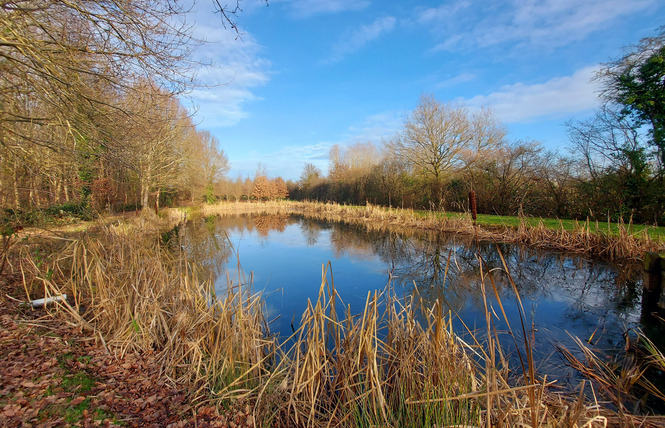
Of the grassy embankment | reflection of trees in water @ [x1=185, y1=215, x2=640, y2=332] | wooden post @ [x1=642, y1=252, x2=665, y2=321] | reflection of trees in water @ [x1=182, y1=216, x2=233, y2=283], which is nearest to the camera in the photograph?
the grassy embankment

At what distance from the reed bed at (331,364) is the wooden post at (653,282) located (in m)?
2.82

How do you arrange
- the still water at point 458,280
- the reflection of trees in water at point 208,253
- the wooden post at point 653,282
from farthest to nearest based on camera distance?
the reflection of trees in water at point 208,253
the wooden post at point 653,282
the still water at point 458,280

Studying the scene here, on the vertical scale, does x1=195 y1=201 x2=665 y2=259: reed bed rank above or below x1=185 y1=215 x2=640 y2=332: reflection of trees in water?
→ above

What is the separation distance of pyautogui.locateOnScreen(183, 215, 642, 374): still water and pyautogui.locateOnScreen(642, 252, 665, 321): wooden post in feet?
0.43

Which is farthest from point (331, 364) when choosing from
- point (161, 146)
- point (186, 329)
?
point (161, 146)

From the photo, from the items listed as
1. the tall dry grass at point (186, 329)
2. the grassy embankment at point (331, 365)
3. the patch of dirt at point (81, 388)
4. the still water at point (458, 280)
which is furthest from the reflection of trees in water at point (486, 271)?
the patch of dirt at point (81, 388)

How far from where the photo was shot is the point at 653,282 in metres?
4.96

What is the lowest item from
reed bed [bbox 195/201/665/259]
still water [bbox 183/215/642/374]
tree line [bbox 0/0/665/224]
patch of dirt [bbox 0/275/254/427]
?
still water [bbox 183/215/642/374]

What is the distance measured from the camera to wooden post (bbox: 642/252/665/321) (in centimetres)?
474

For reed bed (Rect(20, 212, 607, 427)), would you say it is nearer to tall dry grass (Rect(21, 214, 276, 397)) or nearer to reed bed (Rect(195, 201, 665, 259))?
tall dry grass (Rect(21, 214, 276, 397))

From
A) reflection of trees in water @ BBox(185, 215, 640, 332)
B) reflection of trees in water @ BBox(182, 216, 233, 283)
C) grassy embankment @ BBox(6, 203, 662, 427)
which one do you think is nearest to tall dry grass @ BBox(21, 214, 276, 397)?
grassy embankment @ BBox(6, 203, 662, 427)

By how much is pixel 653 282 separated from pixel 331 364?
19.0 ft

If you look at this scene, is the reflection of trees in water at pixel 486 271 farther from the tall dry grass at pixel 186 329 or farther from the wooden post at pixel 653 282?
the tall dry grass at pixel 186 329

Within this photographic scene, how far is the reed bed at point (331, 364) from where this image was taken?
1.98 metres
